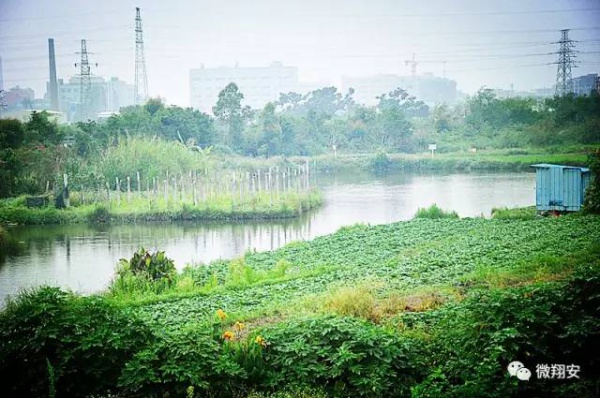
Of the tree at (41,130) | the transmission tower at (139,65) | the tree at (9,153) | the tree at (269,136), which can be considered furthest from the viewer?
the tree at (269,136)

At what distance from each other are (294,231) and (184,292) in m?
6.47

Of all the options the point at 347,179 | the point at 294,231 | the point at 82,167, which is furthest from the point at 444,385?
the point at 347,179

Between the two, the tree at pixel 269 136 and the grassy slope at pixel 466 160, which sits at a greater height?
the tree at pixel 269 136

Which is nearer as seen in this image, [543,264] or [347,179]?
[543,264]

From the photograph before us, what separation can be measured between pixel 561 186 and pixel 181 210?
25.3 ft

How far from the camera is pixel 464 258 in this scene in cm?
783

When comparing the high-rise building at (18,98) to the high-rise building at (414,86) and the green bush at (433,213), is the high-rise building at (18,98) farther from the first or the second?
the high-rise building at (414,86)

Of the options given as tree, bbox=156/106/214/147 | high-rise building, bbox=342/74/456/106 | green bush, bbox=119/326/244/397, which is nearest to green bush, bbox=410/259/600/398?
green bush, bbox=119/326/244/397

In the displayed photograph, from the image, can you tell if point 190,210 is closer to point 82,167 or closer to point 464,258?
point 82,167

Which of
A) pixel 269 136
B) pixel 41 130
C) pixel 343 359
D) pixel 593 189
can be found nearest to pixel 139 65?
pixel 41 130

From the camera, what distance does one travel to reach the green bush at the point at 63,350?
4.40 meters

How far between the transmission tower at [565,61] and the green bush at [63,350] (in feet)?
26.9

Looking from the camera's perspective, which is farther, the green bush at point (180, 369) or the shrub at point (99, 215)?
the shrub at point (99, 215)

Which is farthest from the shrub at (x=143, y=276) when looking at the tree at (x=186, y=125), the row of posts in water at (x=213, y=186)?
the tree at (x=186, y=125)
